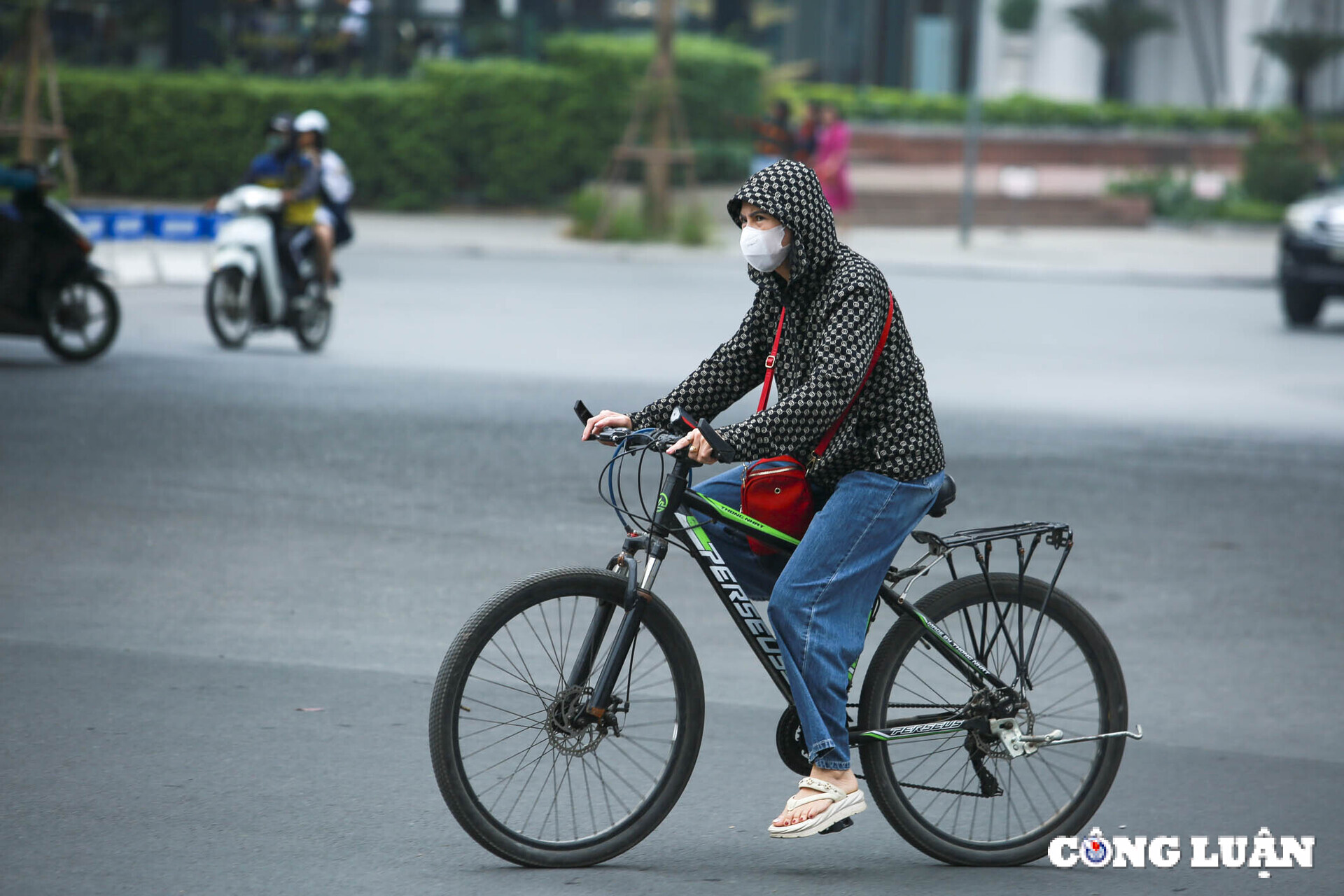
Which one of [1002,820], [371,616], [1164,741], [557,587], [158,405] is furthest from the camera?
[158,405]

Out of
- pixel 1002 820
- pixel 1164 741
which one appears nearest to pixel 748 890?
pixel 1002 820

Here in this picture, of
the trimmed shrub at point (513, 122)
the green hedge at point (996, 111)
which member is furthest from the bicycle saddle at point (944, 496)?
the green hedge at point (996, 111)

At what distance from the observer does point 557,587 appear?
4.05m

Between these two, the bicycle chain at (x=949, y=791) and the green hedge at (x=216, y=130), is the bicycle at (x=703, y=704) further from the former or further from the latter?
the green hedge at (x=216, y=130)

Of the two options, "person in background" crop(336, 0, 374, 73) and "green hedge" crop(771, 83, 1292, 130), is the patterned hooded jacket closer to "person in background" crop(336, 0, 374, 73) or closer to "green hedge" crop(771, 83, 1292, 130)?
"person in background" crop(336, 0, 374, 73)

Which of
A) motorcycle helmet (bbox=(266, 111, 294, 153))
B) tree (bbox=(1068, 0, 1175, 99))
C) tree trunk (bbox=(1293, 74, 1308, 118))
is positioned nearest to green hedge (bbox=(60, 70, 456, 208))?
motorcycle helmet (bbox=(266, 111, 294, 153))

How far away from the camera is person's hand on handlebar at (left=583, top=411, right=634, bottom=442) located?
4.27 m

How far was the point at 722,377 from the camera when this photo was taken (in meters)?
4.39

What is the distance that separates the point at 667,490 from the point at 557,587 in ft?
1.14

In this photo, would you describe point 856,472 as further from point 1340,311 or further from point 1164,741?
point 1340,311

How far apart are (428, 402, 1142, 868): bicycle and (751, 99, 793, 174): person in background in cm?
2497

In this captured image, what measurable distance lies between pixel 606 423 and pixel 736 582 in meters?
0.49

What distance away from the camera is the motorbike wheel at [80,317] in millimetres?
12648

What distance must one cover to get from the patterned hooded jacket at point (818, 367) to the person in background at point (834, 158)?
24.4 metres
